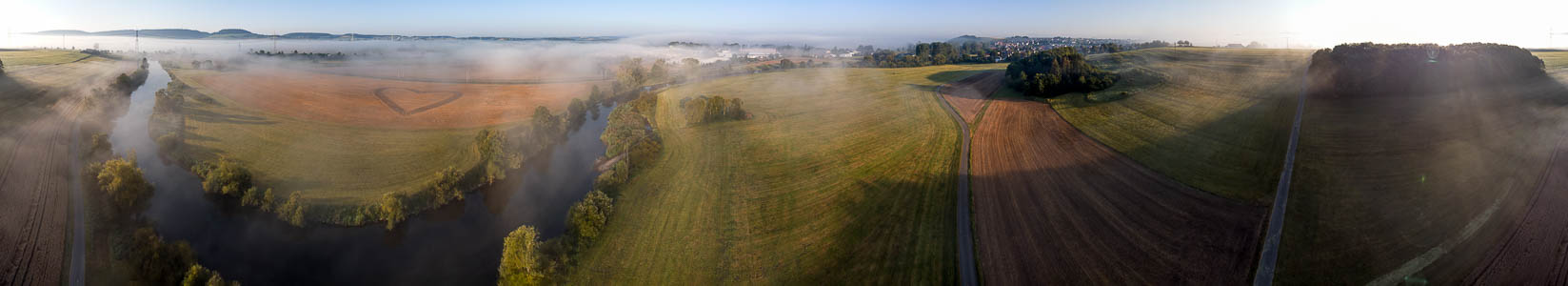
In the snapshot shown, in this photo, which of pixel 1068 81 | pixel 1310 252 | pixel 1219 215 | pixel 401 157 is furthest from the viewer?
pixel 1068 81

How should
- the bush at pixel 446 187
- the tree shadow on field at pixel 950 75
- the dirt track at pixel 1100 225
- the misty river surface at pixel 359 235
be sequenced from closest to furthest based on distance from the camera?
the dirt track at pixel 1100 225, the misty river surface at pixel 359 235, the bush at pixel 446 187, the tree shadow on field at pixel 950 75

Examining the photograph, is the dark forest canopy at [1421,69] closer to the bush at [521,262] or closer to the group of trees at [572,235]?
the group of trees at [572,235]

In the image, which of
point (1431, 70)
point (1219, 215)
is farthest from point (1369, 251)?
point (1431, 70)

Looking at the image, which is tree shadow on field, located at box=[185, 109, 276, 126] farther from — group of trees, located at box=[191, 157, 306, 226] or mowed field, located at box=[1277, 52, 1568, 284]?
mowed field, located at box=[1277, 52, 1568, 284]

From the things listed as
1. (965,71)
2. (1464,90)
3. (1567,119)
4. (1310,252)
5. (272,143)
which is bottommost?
(1310,252)

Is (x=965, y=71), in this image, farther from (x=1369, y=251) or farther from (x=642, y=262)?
(x=642, y=262)

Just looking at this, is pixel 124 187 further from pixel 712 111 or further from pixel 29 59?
pixel 29 59

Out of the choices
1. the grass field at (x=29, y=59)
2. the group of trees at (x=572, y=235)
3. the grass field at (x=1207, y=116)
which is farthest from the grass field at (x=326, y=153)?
the grass field at (x=1207, y=116)

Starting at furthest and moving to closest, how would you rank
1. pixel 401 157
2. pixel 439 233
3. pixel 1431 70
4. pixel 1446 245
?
pixel 401 157, pixel 1431 70, pixel 439 233, pixel 1446 245
